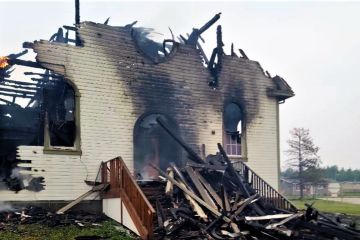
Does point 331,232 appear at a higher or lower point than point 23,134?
lower

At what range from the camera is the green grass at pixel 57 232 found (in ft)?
39.2

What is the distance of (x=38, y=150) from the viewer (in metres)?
15.1

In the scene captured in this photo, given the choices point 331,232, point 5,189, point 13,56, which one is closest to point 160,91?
point 13,56

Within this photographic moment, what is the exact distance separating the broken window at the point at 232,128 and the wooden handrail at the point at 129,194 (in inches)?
245

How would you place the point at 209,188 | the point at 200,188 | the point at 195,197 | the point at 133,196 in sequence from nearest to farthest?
the point at 133,196, the point at 195,197, the point at 200,188, the point at 209,188

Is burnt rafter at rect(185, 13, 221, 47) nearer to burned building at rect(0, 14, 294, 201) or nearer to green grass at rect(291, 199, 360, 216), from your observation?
burned building at rect(0, 14, 294, 201)

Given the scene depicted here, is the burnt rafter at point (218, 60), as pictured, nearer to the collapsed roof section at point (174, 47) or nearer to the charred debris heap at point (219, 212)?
the collapsed roof section at point (174, 47)

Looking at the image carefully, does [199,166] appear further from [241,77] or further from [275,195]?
[241,77]

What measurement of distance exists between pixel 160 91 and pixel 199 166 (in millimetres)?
3732

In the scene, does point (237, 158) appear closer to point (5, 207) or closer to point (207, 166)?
point (207, 166)

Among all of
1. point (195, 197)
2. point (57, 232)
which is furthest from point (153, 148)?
point (57, 232)

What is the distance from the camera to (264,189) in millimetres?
18109

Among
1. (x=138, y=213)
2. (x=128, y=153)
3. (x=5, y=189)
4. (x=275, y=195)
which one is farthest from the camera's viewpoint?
(x=275, y=195)

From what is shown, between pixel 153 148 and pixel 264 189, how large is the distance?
4886 millimetres
